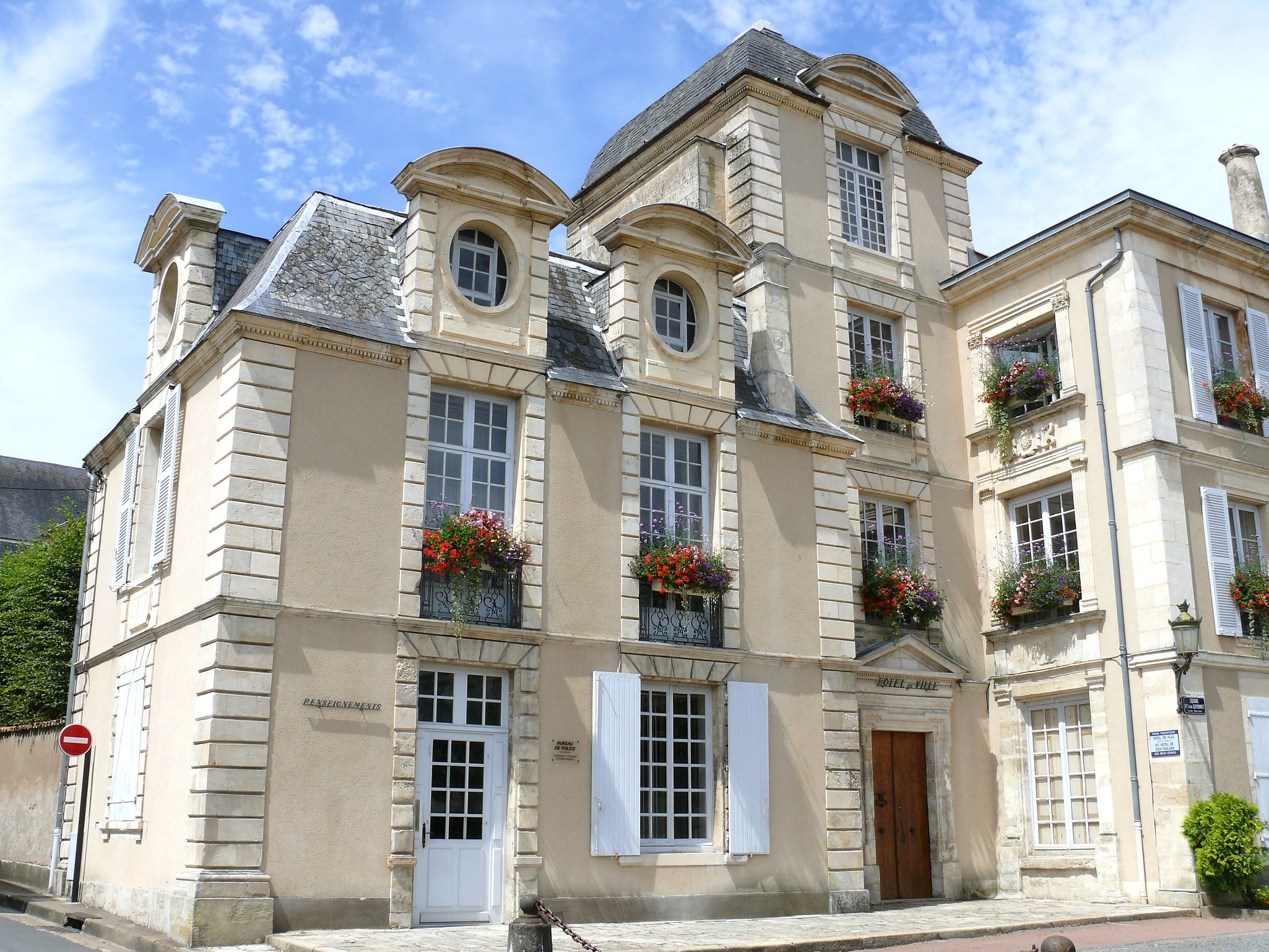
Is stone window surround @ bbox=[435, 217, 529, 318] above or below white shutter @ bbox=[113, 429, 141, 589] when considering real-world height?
above

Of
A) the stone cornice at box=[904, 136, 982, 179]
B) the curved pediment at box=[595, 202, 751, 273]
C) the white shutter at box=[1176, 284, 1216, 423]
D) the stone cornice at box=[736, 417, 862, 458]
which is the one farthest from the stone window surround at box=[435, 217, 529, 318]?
the white shutter at box=[1176, 284, 1216, 423]

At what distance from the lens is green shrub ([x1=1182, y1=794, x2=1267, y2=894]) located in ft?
43.2

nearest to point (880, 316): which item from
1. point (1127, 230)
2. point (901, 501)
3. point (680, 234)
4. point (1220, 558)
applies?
point (901, 501)

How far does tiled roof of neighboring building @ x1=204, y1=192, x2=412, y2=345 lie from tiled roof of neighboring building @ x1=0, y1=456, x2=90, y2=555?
22153mm

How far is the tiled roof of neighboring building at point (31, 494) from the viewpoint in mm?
33000

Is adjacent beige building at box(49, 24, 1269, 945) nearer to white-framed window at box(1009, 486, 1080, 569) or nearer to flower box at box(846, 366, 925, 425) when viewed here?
white-framed window at box(1009, 486, 1080, 569)

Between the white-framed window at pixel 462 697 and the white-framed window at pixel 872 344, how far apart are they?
7.22m

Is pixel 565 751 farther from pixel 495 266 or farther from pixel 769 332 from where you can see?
pixel 769 332

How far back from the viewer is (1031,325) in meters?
16.9

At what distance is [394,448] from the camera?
12031 millimetres

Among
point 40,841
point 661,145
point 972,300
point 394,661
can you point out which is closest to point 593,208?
point 661,145

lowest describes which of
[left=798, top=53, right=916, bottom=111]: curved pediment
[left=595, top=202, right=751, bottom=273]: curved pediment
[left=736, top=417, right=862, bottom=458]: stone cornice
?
[left=736, top=417, right=862, bottom=458]: stone cornice

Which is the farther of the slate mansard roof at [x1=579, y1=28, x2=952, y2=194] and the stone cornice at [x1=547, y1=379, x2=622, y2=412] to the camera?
the slate mansard roof at [x1=579, y1=28, x2=952, y2=194]

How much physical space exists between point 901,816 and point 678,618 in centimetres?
441
